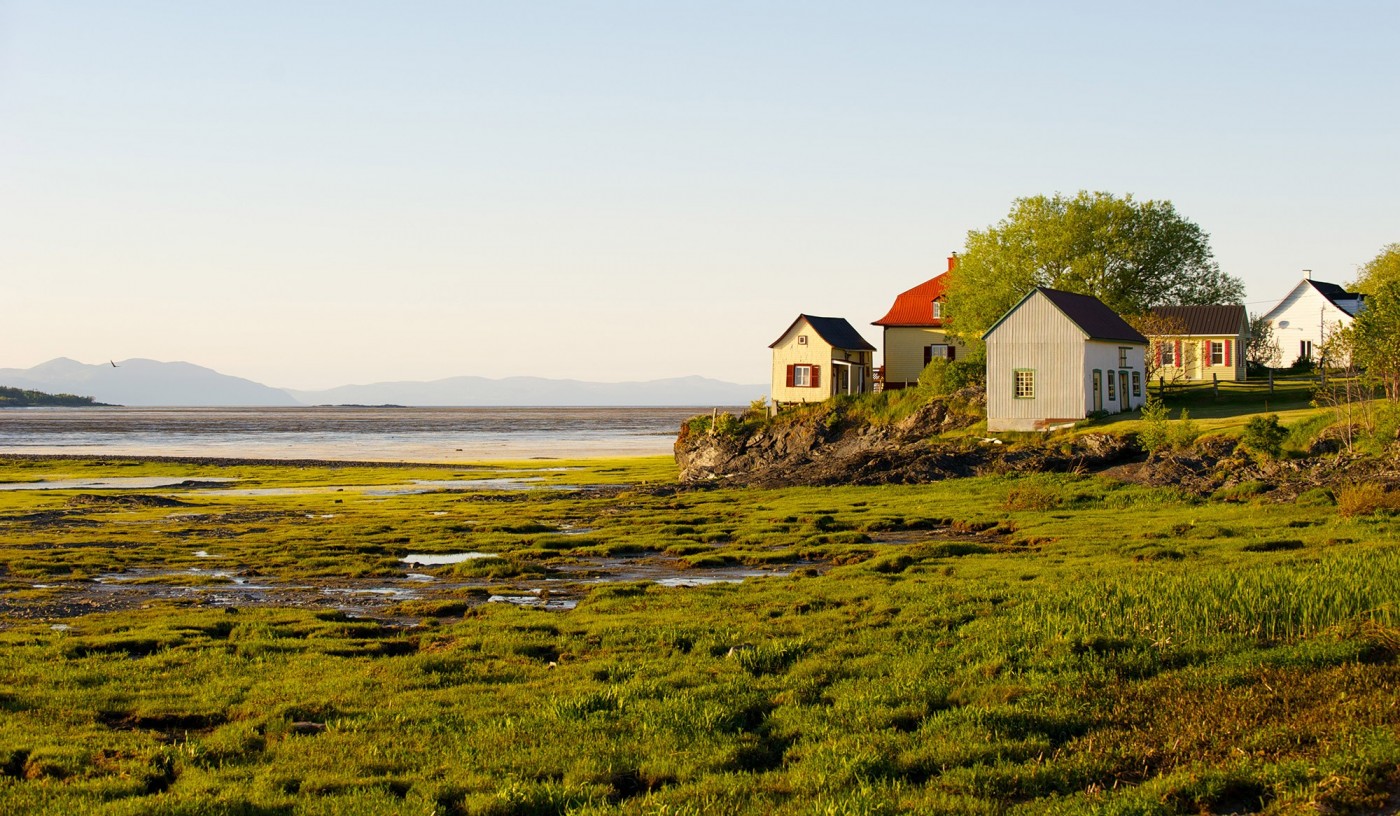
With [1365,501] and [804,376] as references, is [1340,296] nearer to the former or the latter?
[804,376]

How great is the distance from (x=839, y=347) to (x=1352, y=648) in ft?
215

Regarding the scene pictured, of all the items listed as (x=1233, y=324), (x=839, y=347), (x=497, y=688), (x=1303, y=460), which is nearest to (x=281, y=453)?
(x=839, y=347)

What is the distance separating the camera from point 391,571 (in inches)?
1148

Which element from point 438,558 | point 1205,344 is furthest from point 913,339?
point 438,558

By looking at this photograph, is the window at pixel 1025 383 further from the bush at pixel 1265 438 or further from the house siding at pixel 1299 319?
the house siding at pixel 1299 319

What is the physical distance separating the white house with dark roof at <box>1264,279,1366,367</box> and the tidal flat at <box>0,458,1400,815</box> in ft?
237

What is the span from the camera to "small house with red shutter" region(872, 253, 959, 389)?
82875 mm

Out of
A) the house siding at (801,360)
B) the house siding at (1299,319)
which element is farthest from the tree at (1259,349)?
the house siding at (801,360)

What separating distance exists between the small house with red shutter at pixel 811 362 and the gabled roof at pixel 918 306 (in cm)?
507

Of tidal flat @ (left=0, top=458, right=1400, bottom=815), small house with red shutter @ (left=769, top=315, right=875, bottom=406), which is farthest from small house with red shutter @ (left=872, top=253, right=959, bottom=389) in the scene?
tidal flat @ (left=0, top=458, right=1400, bottom=815)

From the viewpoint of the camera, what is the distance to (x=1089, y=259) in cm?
7325

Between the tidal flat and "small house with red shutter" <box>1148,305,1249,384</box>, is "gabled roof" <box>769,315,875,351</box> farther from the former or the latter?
the tidal flat

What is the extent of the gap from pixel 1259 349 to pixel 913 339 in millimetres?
28316

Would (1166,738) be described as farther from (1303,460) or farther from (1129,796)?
(1303,460)
